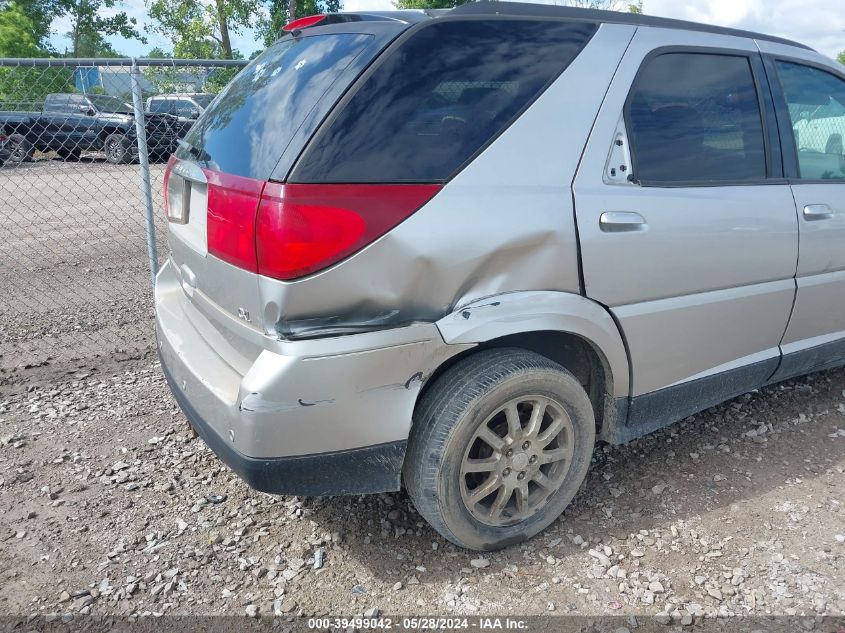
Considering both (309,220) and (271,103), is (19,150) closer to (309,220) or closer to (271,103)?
(271,103)

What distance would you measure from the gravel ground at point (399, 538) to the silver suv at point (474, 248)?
0.24m

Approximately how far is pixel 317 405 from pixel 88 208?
998 centimetres

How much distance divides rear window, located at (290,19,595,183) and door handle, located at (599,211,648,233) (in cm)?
50

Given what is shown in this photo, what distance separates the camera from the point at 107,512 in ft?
9.23

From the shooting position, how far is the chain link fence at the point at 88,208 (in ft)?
14.6

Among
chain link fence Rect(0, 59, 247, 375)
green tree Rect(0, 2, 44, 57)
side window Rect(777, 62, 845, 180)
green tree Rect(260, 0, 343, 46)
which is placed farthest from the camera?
green tree Rect(0, 2, 44, 57)

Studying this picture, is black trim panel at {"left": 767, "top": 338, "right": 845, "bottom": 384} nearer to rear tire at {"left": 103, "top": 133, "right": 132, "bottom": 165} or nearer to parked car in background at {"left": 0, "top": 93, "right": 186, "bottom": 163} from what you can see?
parked car in background at {"left": 0, "top": 93, "right": 186, "bottom": 163}

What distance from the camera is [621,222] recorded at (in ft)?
7.98

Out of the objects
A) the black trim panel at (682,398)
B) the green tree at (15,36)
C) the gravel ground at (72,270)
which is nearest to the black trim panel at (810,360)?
the black trim panel at (682,398)

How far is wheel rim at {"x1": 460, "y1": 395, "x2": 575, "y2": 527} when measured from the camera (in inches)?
95.7

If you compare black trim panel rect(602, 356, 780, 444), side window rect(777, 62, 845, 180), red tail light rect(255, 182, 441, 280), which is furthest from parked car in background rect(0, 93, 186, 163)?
black trim panel rect(602, 356, 780, 444)

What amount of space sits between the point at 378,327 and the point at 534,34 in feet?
4.02

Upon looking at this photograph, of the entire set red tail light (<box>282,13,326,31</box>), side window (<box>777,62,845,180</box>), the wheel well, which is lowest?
the wheel well

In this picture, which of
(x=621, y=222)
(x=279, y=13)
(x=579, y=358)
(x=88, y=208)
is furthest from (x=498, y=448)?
(x=279, y=13)
